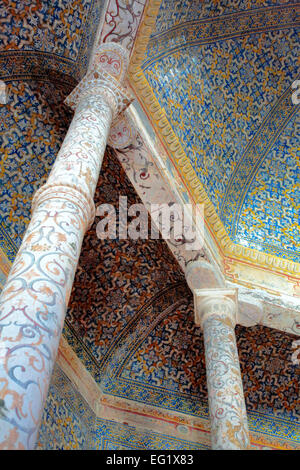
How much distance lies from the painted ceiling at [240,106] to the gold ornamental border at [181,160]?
214mm

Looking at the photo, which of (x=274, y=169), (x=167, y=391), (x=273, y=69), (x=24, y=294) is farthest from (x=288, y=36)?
(x=24, y=294)

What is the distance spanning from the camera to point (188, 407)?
653 cm

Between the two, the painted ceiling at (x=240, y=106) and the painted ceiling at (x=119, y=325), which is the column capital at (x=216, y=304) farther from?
the painted ceiling at (x=240, y=106)

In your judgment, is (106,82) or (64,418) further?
(64,418)

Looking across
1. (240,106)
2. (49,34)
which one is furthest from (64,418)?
(240,106)

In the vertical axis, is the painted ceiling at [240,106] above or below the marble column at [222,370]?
above

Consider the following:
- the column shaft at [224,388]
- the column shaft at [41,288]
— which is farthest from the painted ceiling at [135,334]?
the column shaft at [41,288]

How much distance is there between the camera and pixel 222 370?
14.5 feet

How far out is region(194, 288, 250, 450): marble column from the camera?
12.9 feet

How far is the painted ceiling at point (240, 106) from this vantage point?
20.1ft

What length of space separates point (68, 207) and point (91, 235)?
3297 millimetres

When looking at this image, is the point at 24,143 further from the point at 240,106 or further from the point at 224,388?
the point at 224,388

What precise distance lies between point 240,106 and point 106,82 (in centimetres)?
305

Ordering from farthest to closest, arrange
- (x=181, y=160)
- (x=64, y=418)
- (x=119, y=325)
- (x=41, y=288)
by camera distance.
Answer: (x=119, y=325) → (x=181, y=160) → (x=64, y=418) → (x=41, y=288)
